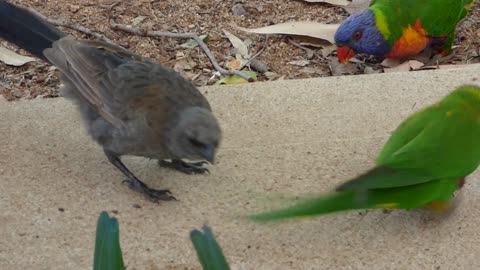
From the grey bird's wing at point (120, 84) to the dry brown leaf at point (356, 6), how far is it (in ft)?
7.84

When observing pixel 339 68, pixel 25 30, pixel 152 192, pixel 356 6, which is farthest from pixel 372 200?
pixel 356 6

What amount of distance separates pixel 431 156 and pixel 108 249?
138 cm

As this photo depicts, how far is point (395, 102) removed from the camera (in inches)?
139

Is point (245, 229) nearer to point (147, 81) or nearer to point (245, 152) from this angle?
point (245, 152)

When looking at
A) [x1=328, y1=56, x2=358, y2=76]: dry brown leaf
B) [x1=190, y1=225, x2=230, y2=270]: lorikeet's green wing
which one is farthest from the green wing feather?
[x1=190, y1=225, x2=230, y2=270]: lorikeet's green wing

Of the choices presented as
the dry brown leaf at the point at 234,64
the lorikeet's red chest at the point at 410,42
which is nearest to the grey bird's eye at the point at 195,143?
the dry brown leaf at the point at 234,64

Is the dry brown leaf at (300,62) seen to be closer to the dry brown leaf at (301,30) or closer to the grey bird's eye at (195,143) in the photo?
the dry brown leaf at (301,30)

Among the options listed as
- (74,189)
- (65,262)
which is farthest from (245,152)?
(65,262)

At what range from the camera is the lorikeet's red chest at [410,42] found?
493 cm

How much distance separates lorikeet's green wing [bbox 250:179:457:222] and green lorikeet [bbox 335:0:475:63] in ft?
7.20

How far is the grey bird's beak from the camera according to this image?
2.82 meters

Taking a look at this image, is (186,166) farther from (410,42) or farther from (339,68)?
(410,42)

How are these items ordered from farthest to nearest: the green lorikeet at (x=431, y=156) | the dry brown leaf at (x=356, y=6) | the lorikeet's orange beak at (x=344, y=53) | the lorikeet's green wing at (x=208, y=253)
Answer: the dry brown leaf at (x=356, y=6) < the lorikeet's orange beak at (x=344, y=53) < the green lorikeet at (x=431, y=156) < the lorikeet's green wing at (x=208, y=253)

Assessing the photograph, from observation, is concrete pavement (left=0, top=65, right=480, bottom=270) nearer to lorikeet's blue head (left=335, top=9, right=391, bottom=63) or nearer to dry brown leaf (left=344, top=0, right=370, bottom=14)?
lorikeet's blue head (left=335, top=9, right=391, bottom=63)
